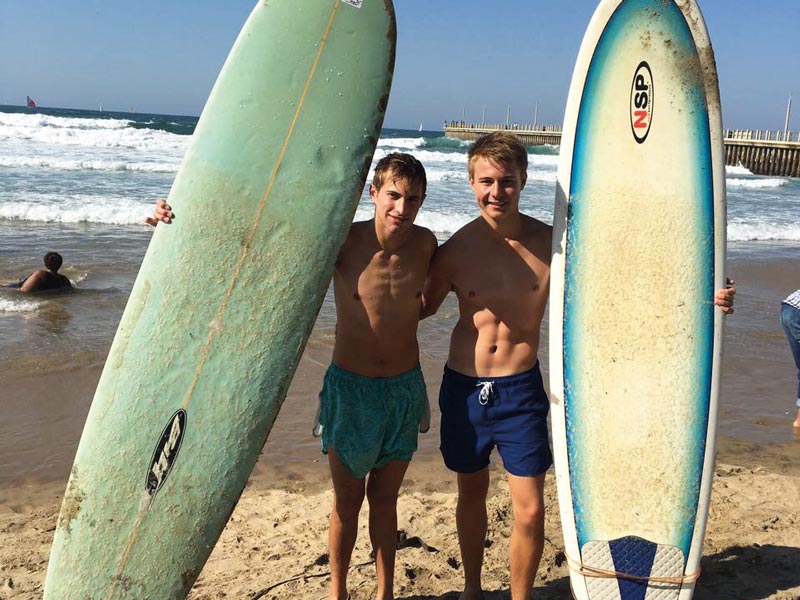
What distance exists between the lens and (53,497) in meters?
3.38

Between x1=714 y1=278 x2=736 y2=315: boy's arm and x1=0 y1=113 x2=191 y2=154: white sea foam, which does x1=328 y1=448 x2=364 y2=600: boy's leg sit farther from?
x1=0 y1=113 x2=191 y2=154: white sea foam

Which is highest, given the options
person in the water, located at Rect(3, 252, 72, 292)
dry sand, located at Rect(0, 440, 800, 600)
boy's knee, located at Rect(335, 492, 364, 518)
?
boy's knee, located at Rect(335, 492, 364, 518)

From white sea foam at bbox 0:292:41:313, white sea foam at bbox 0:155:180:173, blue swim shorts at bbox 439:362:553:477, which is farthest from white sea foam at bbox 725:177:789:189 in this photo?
blue swim shorts at bbox 439:362:553:477

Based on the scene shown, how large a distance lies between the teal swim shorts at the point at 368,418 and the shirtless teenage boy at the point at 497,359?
17 centimetres

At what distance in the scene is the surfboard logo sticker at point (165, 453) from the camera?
7.95ft

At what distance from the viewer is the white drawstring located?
7.98 feet

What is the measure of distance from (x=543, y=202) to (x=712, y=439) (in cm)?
1422

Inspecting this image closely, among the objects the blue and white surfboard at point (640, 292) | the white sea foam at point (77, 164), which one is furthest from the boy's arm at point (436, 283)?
the white sea foam at point (77, 164)

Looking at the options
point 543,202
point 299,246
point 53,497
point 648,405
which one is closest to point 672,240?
point 648,405

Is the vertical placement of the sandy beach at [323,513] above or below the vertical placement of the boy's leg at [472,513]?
below

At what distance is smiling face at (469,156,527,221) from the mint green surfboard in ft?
1.40

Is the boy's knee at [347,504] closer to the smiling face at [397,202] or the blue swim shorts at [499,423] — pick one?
the blue swim shorts at [499,423]

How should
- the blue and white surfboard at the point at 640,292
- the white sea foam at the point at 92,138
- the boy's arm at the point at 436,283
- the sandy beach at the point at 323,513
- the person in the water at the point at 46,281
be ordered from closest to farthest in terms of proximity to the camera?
the boy's arm at the point at 436,283, the blue and white surfboard at the point at 640,292, the sandy beach at the point at 323,513, the person in the water at the point at 46,281, the white sea foam at the point at 92,138

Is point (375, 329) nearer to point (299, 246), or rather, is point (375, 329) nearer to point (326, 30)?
point (299, 246)
